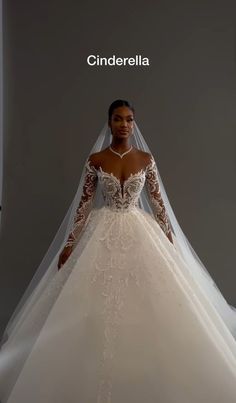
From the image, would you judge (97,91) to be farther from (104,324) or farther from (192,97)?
(104,324)

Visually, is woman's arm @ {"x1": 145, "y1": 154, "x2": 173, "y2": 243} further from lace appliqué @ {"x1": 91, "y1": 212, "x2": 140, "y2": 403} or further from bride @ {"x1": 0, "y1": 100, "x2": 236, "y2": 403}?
lace appliqué @ {"x1": 91, "y1": 212, "x2": 140, "y2": 403}

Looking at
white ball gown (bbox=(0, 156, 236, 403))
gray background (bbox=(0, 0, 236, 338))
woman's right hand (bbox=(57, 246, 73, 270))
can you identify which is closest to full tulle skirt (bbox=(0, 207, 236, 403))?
white ball gown (bbox=(0, 156, 236, 403))

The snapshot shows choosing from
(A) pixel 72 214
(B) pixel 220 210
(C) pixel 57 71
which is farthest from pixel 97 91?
(B) pixel 220 210

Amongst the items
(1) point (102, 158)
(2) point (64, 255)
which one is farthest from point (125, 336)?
(1) point (102, 158)

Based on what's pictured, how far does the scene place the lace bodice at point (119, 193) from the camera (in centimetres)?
132

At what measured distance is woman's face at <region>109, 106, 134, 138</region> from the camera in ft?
4.31

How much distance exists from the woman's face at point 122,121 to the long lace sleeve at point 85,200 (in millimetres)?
158

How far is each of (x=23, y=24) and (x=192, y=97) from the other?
867 millimetres

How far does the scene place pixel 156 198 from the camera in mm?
1390

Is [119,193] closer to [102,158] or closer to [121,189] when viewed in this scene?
[121,189]

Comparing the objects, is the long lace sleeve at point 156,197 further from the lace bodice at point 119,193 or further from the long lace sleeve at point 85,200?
the long lace sleeve at point 85,200

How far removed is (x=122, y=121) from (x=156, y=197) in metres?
0.31

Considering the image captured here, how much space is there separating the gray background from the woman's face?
0.46m

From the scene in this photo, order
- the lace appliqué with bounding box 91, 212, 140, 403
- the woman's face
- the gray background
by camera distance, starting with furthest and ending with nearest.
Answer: the gray background → the woman's face → the lace appliqué with bounding box 91, 212, 140, 403
